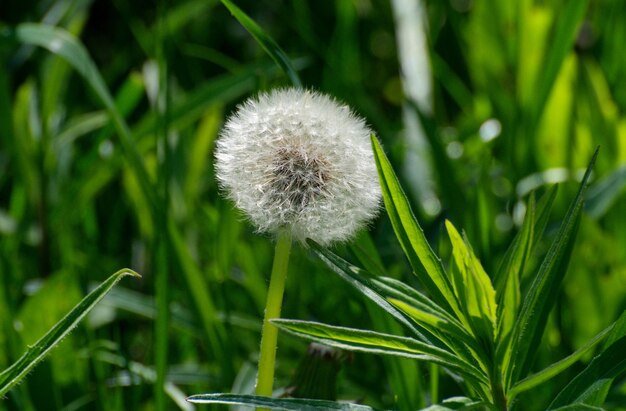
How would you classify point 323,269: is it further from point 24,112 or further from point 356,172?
point 24,112

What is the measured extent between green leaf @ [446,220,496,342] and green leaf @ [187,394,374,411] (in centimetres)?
18

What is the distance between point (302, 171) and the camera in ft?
3.76

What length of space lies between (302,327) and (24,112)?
1882 mm

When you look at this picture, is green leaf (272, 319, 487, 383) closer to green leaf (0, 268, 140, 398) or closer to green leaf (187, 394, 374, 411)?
green leaf (187, 394, 374, 411)

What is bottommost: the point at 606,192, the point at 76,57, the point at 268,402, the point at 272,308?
the point at 268,402

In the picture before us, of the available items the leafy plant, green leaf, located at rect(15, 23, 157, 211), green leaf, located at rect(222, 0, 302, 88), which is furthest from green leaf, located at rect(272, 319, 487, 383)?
green leaf, located at rect(15, 23, 157, 211)

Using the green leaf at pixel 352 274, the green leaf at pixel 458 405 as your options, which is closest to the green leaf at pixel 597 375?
the green leaf at pixel 458 405

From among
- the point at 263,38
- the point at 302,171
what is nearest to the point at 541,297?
the point at 302,171

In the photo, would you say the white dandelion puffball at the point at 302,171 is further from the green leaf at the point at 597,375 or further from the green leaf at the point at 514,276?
the green leaf at the point at 597,375

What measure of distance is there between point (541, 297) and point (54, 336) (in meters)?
0.69

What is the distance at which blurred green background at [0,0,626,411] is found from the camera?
1.80 metres

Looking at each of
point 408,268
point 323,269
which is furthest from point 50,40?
point 408,268

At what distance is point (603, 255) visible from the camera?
222 centimetres

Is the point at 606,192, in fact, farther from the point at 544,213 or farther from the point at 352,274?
the point at 352,274
